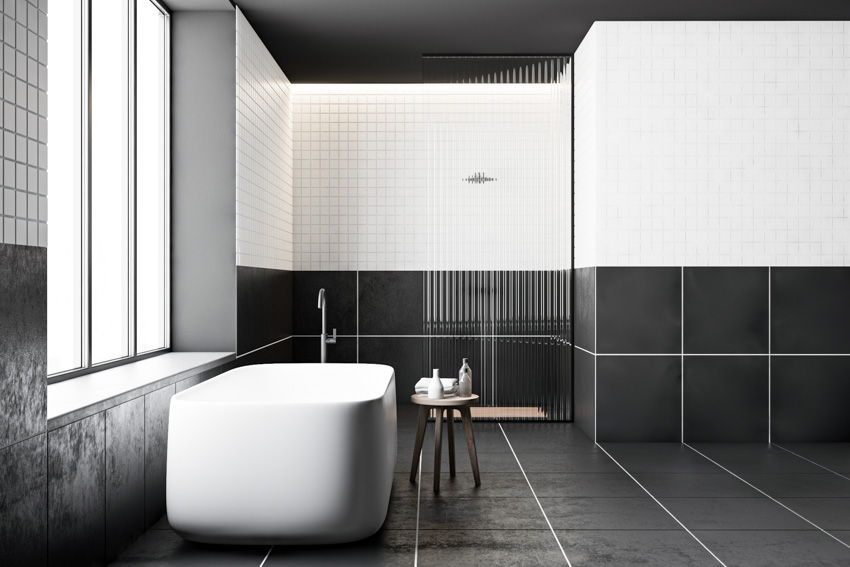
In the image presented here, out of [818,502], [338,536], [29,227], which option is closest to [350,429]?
[338,536]

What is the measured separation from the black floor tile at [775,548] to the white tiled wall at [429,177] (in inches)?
107

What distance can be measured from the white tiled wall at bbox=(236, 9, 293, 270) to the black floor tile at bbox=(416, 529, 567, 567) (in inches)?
86.0

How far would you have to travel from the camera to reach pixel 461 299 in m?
5.61

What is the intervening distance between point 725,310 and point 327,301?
3.18 meters

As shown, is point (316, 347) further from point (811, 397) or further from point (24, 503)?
point (24, 503)

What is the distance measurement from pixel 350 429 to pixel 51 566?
41.7 inches

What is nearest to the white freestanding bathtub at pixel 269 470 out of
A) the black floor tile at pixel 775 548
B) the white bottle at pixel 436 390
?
the white bottle at pixel 436 390

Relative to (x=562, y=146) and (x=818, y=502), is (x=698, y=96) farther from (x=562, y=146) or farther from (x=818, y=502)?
(x=818, y=502)

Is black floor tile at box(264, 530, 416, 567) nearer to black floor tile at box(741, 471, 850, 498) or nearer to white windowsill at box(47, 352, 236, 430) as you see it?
white windowsill at box(47, 352, 236, 430)

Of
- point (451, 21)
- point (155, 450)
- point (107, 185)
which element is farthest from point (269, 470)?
point (451, 21)

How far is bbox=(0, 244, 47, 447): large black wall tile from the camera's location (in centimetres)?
206

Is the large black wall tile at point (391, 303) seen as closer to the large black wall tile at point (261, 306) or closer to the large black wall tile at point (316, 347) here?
the large black wall tile at point (316, 347)

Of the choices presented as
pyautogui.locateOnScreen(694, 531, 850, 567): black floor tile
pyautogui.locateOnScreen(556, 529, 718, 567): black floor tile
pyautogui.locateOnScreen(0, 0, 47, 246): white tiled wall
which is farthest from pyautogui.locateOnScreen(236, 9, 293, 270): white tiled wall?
pyautogui.locateOnScreen(694, 531, 850, 567): black floor tile

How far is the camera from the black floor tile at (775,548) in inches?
109
